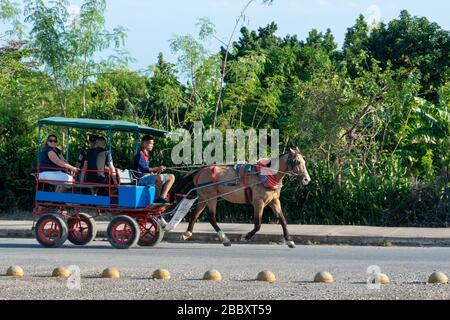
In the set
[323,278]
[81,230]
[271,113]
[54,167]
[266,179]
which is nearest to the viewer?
[323,278]

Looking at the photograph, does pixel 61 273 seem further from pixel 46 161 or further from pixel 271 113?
pixel 271 113

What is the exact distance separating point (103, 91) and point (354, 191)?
897 centimetres

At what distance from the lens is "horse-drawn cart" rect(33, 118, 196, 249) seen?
17.5 metres

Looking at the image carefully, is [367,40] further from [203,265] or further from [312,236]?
[203,265]

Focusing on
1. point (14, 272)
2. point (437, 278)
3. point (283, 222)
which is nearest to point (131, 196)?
point (283, 222)

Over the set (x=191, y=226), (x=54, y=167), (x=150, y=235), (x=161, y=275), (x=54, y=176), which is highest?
(x=54, y=167)

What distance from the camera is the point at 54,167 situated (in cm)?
1789

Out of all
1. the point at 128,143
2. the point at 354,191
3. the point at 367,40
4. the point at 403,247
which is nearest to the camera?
the point at 403,247

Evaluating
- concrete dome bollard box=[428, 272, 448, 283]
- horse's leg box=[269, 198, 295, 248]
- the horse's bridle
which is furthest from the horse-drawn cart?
concrete dome bollard box=[428, 272, 448, 283]

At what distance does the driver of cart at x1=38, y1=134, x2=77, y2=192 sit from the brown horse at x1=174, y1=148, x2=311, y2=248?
245 centimetres

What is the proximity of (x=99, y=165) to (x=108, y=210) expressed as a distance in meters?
0.83

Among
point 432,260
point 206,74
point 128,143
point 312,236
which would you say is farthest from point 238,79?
point 432,260

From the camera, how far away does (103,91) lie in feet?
93.5

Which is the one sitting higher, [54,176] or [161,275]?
[54,176]
